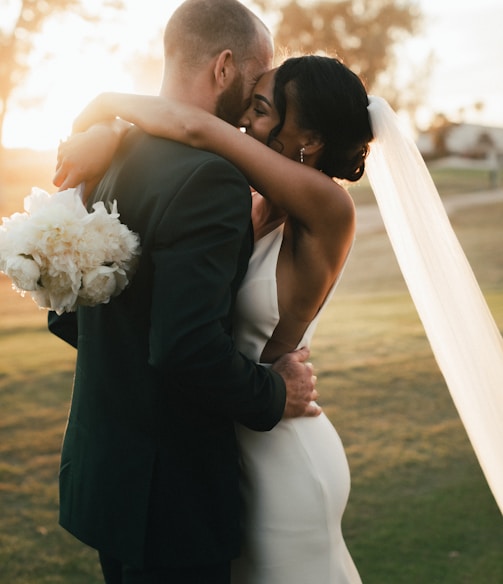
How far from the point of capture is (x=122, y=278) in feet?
7.09

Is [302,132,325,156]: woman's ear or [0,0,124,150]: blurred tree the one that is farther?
[0,0,124,150]: blurred tree

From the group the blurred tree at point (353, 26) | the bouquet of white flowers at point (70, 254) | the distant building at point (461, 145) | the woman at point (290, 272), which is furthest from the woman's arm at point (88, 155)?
the distant building at point (461, 145)

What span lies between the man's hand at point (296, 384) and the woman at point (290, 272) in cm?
7

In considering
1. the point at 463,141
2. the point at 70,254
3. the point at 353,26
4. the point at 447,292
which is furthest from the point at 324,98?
the point at 463,141

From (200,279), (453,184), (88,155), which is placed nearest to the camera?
(200,279)

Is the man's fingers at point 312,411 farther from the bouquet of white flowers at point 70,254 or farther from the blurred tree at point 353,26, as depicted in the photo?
the blurred tree at point 353,26

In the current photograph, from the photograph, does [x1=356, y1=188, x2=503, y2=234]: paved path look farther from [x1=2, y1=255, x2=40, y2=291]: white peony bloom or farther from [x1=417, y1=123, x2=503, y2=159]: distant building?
[x1=2, y1=255, x2=40, y2=291]: white peony bloom

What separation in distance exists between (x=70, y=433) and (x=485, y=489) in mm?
3386

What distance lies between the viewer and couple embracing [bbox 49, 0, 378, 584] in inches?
81.9

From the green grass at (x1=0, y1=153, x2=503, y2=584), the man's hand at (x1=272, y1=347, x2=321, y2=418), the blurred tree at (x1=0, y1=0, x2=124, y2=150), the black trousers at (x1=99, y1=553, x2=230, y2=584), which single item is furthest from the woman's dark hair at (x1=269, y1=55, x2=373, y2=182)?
the blurred tree at (x1=0, y1=0, x2=124, y2=150)

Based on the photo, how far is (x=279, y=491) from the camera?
249cm

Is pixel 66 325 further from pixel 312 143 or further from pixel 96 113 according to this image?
pixel 312 143

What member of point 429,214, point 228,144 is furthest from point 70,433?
point 429,214

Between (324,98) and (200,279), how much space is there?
89 centimetres
